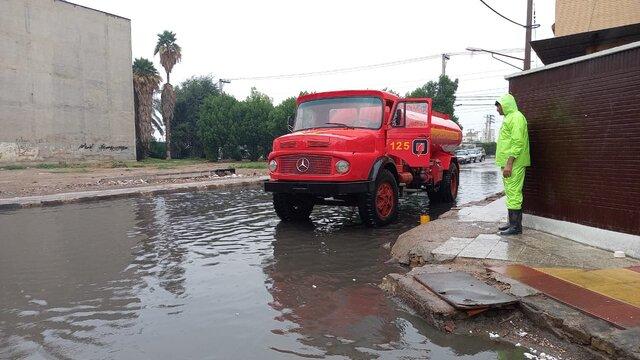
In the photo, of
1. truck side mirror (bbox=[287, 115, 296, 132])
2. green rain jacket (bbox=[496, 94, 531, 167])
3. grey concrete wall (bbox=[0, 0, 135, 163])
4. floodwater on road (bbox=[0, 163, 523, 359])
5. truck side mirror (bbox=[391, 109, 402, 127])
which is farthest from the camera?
grey concrete wall (bbox=[0, 0, 135, 163])

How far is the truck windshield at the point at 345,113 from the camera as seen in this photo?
9195 mm

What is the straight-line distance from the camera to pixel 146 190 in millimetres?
15828

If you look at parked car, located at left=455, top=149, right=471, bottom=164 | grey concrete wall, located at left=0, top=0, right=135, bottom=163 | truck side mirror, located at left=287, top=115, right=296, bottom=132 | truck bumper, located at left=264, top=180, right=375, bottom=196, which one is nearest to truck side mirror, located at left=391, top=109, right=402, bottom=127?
truck bumper, located at left=264, top=180, right=375, bottom=196

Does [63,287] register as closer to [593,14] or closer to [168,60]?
[593,14]

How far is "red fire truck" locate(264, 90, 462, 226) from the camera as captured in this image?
830 centimetres

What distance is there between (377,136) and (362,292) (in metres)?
4.50

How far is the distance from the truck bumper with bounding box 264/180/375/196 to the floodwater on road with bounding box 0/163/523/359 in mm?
739

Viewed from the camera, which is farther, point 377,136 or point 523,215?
point 377,136

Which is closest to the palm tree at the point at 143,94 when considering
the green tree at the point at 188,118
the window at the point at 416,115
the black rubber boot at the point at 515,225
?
the green tree at the point at 188,118

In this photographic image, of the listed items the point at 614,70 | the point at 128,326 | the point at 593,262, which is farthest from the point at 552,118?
the point at 128,326

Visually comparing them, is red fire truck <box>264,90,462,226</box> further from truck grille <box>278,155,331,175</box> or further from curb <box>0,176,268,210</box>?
curb <box>0,176,268,210</box>

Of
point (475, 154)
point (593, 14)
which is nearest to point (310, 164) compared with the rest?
point (593, 14)

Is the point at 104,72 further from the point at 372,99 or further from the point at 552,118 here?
the point at 552,118

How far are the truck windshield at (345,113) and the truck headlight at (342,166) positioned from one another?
1124 mm
